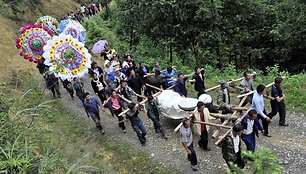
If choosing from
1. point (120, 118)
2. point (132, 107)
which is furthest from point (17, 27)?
point (132, 107)

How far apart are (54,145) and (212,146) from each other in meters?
4.39

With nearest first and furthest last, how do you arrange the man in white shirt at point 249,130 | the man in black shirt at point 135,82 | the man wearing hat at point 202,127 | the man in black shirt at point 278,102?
the man in white shirt at point 249,130 < the man wearing hat at point 202,127 < the man in black shirt at point 278,102 < the man in black shirt at point 135,82

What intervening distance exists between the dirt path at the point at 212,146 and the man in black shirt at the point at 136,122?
0.97ft

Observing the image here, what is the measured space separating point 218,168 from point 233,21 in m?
11.8

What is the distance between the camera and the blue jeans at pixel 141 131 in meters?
10.2

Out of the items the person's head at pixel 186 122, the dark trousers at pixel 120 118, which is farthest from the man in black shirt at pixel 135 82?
the person's head at pixel 186 122

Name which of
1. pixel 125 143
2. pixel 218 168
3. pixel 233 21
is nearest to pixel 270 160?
pixel 218 168

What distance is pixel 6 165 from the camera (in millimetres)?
5652

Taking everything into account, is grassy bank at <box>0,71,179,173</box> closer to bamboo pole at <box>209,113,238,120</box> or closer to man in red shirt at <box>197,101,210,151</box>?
man in red shirt at <box>197,101,210,151</box>

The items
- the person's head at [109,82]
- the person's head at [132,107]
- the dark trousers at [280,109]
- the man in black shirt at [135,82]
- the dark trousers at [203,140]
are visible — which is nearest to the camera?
the dark trousers at [203,140]

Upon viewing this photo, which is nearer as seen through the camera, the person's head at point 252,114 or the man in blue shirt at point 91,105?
the person's head at point 252,114

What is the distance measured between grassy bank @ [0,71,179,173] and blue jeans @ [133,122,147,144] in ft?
1.19

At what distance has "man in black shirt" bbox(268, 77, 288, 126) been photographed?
31.7 ft

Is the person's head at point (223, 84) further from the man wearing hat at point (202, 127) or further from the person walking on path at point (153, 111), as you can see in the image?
the person walking on path at point (153, 111)
